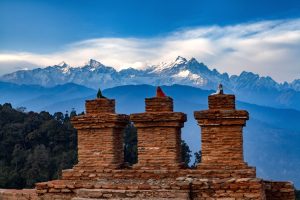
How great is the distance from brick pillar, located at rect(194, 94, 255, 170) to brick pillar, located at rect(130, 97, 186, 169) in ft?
1.87

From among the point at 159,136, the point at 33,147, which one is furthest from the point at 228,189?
the point at 33,147

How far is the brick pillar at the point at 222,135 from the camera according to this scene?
35.4 ft

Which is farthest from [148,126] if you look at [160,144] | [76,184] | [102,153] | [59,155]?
[59,155]

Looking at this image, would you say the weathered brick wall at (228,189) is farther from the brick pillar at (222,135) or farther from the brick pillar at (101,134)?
the brick pillar at (101,134)

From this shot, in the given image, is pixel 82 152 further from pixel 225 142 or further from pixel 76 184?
pixel 225 142

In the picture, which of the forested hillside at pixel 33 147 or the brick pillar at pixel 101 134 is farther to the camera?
the forested hillside at pixel 33 147

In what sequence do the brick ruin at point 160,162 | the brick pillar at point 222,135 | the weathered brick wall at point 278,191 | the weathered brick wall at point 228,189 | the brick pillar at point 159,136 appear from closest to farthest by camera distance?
the weathered brick wall at point 228,189 < the brick ruin at point 160,162 < the brick pillar at point 222,135 < the brick pillar at point 159,136 < the weathered brick wall at point 278,191

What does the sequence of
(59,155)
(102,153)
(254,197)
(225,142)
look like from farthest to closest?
(59,155) → (102,153) → (225,142) → (254,197)

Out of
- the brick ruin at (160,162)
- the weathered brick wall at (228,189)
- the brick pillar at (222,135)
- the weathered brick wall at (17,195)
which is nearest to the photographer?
the weathered brick wall at (228,189)

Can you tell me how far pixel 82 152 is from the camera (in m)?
11.7

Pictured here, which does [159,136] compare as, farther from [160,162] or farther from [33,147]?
[33,147]

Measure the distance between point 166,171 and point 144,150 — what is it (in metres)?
0.67

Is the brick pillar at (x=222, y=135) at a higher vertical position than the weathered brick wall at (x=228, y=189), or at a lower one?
higher

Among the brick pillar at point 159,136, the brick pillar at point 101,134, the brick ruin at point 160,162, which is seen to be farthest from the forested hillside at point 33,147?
the brick pillar at point 159,136
